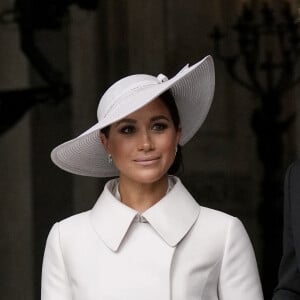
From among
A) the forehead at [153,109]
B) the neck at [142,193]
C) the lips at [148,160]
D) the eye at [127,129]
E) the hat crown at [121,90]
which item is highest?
the hat crown at [121,90]

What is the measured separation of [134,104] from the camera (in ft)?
11.5

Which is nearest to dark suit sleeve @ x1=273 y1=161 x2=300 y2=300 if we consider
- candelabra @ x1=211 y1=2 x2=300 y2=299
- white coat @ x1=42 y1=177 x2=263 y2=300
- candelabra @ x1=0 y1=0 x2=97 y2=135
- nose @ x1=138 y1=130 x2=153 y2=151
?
white coat @ x1=42 y1=177 x2=263 y2=300

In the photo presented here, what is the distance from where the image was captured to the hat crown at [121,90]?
3609 millimetres

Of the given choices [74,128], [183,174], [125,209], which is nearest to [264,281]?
[183,174]

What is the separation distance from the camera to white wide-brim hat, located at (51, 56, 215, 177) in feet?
11.6

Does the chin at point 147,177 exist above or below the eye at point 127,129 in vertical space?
below

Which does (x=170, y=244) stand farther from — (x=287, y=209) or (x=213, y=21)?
(x=213, y=21)

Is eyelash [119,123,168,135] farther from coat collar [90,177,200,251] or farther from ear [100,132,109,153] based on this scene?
coat collar [90,177,200,251]

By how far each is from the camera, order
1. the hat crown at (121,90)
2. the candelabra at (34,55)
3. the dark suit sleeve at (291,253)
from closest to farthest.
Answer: the dark suit sleeve at (291,253), the hat crown at (121,90), the candelabra at (34,55)

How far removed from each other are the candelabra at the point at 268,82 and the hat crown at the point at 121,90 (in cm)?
170

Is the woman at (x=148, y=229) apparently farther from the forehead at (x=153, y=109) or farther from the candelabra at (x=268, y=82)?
the candelabra at (x=268, y=82)

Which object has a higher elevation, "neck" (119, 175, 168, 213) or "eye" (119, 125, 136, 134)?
"eye" (119, 125, 136, 134)

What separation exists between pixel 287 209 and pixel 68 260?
24.0 inches

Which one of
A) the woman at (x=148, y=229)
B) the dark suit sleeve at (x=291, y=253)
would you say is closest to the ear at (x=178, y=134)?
the woman at (x=148, y=229)
